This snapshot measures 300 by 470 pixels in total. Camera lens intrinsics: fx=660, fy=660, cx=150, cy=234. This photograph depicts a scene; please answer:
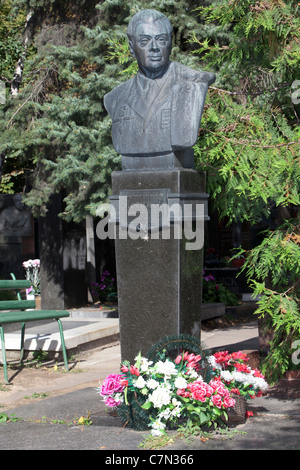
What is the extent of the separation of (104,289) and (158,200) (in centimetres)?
875

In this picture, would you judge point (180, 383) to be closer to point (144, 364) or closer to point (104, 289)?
point (144, 364)

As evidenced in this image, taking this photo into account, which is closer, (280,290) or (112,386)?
(112,386)

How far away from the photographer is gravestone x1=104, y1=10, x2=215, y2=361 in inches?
215

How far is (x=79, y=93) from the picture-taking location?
1024 centimetres

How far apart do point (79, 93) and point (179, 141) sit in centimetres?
513

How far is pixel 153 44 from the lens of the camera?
5.55 meters

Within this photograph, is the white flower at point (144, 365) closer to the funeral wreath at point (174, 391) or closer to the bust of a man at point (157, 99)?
the funeral wreath at point (174, 391)

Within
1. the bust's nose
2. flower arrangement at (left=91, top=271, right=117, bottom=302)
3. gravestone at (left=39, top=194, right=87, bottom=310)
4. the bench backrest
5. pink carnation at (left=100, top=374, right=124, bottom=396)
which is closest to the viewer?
pink carnation at (left=100, top=374, right=124, bottom=396)

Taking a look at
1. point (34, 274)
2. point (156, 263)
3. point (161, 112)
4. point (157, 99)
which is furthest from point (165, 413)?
point (34, 274)

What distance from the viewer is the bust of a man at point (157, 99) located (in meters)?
5.50

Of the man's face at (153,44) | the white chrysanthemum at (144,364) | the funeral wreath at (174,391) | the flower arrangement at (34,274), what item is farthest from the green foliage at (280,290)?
the flower arrangement at (34,274)

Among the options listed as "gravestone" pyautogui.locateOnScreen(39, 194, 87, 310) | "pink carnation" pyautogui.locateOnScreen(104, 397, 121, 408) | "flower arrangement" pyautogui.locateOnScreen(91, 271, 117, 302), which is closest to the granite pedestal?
"pink carnation" pyautogui.locateOnScreen(104, 397, 121, 408)

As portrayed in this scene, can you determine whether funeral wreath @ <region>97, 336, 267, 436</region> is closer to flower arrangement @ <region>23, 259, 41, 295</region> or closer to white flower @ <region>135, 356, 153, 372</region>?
white flower @ <region>135, 356, 153, 372</region>

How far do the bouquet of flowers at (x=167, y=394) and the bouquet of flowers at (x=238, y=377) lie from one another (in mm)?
123
